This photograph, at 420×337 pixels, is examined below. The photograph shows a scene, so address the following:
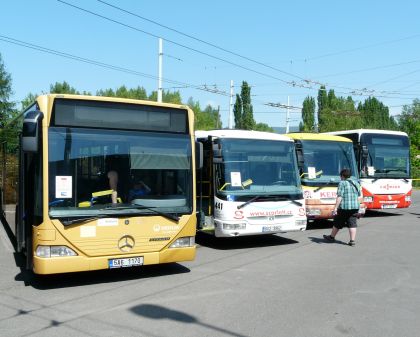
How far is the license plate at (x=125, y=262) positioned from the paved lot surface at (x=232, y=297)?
1.02 feet

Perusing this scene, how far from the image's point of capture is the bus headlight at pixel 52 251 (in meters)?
6.68

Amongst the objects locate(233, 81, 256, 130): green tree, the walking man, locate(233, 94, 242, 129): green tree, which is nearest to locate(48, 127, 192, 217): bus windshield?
the walking man

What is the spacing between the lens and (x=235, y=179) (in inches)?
417

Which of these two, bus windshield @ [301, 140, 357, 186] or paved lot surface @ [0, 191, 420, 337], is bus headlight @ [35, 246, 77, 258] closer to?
paved lot surface @ [0, 191, 420, 337]

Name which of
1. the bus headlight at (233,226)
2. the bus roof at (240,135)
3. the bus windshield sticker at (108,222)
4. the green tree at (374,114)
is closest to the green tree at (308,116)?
the green tree at (374,114)

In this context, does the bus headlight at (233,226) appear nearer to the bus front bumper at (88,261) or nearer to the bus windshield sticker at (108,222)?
the bus front bumper at (88,261)

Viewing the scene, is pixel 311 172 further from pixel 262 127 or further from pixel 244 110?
pixel 262 127

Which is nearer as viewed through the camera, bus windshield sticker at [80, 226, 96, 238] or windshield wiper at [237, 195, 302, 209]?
bus windshield sticker at [80, 226, 96, 238]

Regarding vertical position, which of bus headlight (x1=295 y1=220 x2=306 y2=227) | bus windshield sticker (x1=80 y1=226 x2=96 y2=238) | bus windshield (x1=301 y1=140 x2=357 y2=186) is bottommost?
bus headlight (x1=295 y1=220 x2=306 y2=227)

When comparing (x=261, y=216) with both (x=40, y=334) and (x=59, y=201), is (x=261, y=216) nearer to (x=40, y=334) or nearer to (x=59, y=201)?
(x=59, y=201)

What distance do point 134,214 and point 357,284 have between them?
346 cm

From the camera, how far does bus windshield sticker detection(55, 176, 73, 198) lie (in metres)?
6.80

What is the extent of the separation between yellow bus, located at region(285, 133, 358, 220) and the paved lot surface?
3.56 meters

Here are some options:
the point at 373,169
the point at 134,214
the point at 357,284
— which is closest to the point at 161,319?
the point at 134,214
